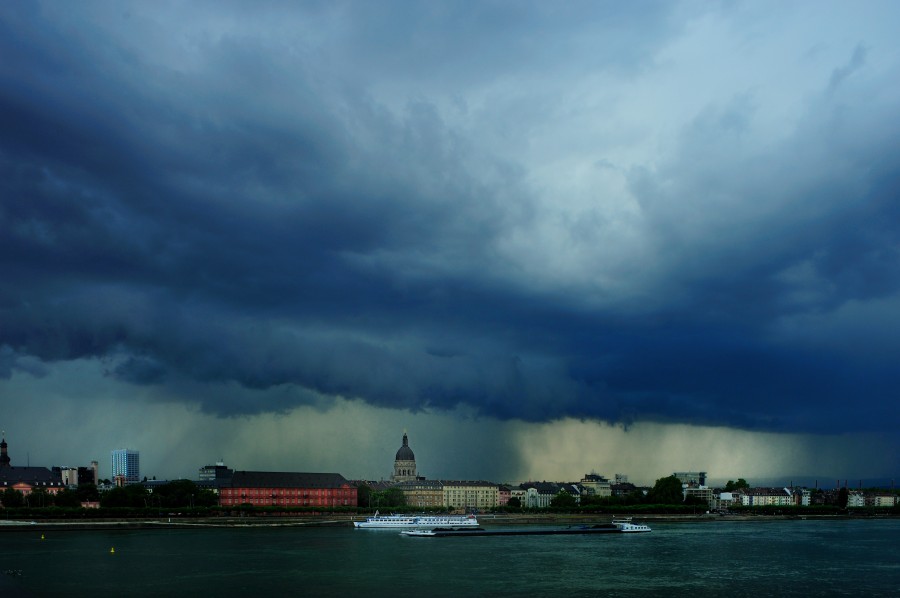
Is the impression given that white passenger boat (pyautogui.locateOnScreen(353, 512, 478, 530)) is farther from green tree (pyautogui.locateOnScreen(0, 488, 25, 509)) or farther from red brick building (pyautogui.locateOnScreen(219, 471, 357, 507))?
green tree (pyautogui.locateOnScreen(0, 488, 25, 509))

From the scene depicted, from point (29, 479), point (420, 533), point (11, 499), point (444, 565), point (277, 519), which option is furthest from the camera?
point (29, 479)

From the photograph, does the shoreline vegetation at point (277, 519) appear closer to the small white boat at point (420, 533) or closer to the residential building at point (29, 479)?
the small white boat at point (420, 533)

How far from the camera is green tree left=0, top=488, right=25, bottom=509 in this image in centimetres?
15650

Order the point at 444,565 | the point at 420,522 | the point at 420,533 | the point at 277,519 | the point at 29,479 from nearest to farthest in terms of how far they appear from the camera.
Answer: the point at 444,565 < the point at 420,533 < the point at 420,522 < the point at 277,519 < the point at 29,479

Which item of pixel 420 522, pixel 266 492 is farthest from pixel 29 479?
pixel 420 522

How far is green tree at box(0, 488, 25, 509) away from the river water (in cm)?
4812

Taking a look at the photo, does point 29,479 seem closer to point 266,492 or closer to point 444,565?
point 266,492

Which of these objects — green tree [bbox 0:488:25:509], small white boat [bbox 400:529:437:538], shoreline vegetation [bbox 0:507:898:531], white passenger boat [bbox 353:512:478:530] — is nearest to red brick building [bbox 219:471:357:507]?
shoreline vegetation [bbox 0:507:898:531]

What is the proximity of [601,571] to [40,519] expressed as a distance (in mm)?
104636

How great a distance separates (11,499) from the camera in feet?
518

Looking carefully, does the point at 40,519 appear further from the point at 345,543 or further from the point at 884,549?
the point at 884,549

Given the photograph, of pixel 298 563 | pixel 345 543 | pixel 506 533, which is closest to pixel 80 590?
pixel 298 563

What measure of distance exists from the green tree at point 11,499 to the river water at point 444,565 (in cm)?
4812

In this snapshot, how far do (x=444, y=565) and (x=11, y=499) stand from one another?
382ft
